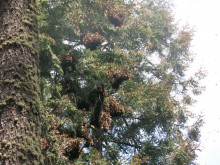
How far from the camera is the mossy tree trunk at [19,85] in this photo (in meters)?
2.99

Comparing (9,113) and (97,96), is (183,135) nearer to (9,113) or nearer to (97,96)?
(97,96)

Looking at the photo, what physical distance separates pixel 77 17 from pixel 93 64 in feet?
6.38

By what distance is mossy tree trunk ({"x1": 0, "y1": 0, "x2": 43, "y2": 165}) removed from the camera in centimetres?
299

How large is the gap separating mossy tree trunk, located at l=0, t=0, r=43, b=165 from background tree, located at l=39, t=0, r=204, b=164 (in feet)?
15.2

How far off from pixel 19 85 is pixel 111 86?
26.8 ft

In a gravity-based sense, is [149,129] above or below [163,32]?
below

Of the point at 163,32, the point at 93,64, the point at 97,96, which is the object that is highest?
the point at 163,32

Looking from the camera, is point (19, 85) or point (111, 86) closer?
point (19, 85)

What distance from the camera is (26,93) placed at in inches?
130

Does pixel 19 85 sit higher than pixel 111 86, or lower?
lower

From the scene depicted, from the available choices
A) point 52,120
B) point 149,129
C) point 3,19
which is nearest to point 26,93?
point 3,19

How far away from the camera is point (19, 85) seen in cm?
330

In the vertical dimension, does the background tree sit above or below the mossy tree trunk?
above

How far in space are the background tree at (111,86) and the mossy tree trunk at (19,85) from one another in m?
4.62
